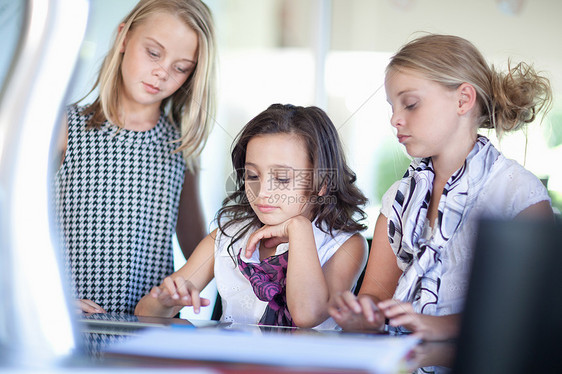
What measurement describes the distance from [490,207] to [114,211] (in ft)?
2.68

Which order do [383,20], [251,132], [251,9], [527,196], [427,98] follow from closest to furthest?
[527,196]
[427,98]
[251,132]
[383,20]
[251,9]

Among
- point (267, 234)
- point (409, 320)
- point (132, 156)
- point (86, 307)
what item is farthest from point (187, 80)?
point (409, 320)

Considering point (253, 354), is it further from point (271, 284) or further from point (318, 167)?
point (318, 167)

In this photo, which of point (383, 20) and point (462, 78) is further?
point (383, 20)

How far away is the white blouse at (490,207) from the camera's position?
0.94 m

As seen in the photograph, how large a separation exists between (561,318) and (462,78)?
0.72 m

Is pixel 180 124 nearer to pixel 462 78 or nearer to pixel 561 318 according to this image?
pixel 462 78

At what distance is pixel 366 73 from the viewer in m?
2.92

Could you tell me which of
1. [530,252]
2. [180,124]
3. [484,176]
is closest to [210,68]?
[180,124]

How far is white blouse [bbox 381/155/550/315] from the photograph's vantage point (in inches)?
37.1

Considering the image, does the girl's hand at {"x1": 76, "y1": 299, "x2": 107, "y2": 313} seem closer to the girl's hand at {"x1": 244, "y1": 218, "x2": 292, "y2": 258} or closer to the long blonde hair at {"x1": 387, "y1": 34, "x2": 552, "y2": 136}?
the girl's hand at {"x1": 244, "y1": 218, "x2": 292, "y2": 258}

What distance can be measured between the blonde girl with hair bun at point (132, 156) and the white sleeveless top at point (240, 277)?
24 cm

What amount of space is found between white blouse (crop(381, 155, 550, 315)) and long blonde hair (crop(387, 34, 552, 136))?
0.12 m

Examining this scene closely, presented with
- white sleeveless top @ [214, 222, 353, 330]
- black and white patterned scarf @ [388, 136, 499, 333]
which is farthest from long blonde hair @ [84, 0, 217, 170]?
black and white patterned scarf @ [388, 136, 499, 333]
